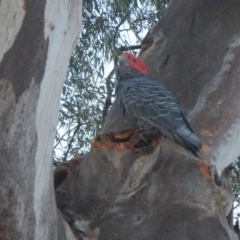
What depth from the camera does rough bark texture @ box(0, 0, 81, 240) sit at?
191 centimetres

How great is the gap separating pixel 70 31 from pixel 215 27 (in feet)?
4.45

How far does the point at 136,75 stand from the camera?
3229 mm

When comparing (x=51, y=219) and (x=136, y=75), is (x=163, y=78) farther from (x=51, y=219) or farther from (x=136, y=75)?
(x=51, y=219)

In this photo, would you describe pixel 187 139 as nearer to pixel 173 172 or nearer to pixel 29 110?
pixel 173 172

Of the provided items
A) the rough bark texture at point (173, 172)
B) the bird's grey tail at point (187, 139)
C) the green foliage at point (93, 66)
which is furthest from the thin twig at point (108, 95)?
the bird's grey tail at point (187, 139)

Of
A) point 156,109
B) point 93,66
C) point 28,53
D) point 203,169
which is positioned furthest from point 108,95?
point 28,53

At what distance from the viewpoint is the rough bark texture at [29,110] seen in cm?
191

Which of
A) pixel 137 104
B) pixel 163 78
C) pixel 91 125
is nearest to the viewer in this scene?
pixel 137 104

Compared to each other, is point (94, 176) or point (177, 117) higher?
point (177, 117)

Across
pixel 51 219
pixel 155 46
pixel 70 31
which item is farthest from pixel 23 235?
pixel 155 46

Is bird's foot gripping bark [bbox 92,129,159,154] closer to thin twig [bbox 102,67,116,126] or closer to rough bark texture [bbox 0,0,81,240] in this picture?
rough bark texture [bbox 0,0,81,240]

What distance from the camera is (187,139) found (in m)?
2.64

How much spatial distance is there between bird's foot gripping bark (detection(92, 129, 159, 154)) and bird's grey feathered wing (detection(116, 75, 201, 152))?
0.63 feet

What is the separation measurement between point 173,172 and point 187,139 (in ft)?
0.50
